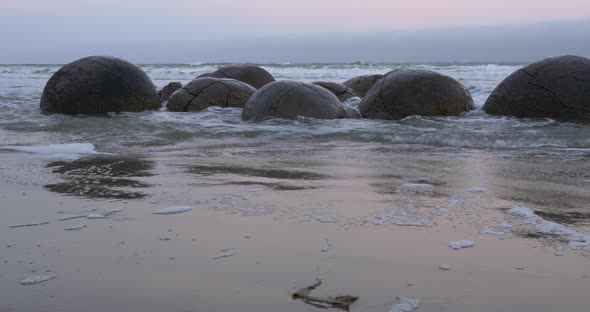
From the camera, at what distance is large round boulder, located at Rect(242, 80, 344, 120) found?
Result: 916cm

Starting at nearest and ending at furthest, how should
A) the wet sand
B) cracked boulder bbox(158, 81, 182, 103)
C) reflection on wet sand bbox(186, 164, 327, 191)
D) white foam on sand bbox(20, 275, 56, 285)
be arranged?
1. the wet sand
2. white foam on sand bbox(20, 275, 56, 285)
3. reflection on wet sand bbox(186, 164, 327, 191)
4. cracked boulder bbox(158, 81, 182, 103)

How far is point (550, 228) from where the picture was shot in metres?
3.39

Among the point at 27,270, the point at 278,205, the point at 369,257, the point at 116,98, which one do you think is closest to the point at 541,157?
the point at 278,205

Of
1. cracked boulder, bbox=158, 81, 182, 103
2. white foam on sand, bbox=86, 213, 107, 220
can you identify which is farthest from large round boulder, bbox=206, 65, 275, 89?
Answer: white foam on sand, bbox=86, 213, 107, 220

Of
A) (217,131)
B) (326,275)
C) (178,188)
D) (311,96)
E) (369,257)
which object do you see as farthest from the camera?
(311,96)

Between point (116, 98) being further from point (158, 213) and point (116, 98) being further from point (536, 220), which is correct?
point (536, 220)

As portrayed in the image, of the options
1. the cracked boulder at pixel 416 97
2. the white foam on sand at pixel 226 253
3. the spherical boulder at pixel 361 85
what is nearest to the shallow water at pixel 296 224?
the white foam on sand at pixel 226 253

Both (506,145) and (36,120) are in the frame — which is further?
(36,120)

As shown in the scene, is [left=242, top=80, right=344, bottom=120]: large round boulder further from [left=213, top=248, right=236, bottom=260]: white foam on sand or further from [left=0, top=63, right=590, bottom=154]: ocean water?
[left=213, top=248, right=236, bottom=260]: white foam on sand

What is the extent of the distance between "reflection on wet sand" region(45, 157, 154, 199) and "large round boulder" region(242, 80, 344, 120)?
342cm

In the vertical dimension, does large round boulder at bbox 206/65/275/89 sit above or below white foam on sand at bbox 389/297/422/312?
above

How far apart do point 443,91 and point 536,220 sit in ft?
20.1

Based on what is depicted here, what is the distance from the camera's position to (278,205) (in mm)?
3967

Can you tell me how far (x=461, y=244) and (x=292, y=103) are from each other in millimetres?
6255
